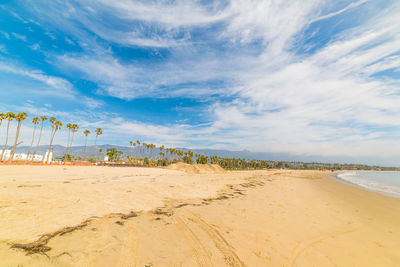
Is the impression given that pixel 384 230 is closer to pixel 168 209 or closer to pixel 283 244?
pixel 283 244

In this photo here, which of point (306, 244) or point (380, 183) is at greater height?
point (306, 244)

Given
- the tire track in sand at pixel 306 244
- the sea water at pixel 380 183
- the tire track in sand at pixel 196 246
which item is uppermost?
the tire track in sand at pixel 196 246

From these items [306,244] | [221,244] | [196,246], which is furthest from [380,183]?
[196,246]

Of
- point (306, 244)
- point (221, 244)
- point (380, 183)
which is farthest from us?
point (380, 183)

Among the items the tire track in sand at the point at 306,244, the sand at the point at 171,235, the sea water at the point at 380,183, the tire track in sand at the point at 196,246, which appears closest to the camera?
the sand at the point at 171,235

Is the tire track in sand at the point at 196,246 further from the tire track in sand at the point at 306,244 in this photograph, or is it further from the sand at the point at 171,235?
the tire track in sand at the point at 306,244

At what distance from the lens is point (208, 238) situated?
5.30 m

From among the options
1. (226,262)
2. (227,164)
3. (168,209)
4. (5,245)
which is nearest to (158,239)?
(226,262)

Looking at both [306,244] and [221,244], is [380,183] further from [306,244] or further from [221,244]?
[221,244]

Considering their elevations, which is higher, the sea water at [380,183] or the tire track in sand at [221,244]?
the tire track in sand at [221,244]

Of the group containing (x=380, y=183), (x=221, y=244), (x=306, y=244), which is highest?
(x=221, y=244)

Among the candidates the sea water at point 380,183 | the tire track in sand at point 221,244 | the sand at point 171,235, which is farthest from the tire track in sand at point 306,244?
the sea water at point 380,183

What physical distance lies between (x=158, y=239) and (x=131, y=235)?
867mm

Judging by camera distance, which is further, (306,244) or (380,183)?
(380,183)
